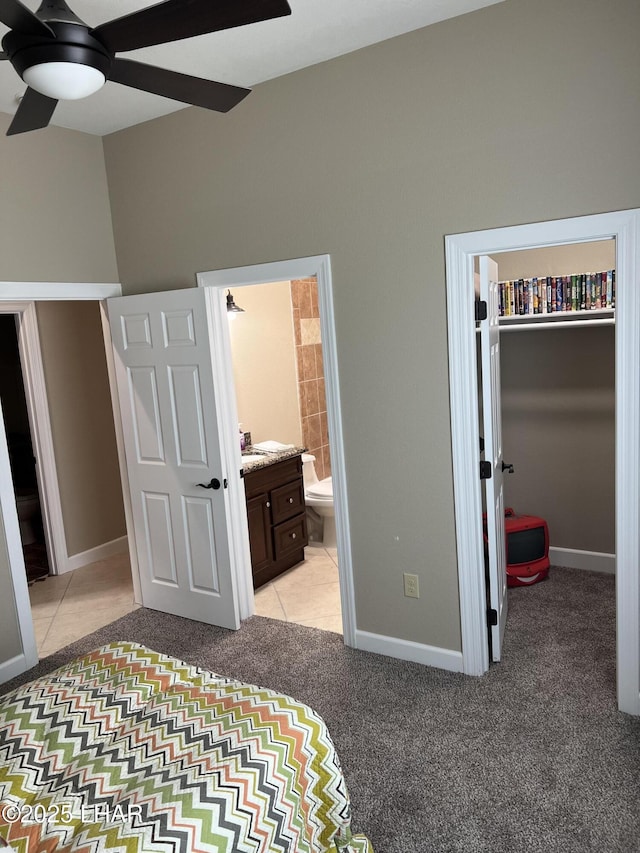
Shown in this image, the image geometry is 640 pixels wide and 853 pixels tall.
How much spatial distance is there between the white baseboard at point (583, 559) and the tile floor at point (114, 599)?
1.49m

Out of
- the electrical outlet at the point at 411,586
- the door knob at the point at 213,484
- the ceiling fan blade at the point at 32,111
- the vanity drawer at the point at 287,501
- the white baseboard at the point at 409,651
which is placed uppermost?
the ceiling fan blade at the point at 32,111

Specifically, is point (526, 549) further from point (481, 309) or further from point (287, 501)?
point (481, 309)

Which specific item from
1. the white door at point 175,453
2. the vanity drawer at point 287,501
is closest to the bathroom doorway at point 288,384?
the vanity drawer at point 287,501

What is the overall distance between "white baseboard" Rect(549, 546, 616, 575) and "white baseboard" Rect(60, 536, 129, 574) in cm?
346

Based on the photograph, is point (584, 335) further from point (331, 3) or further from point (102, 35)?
point (102, 35)

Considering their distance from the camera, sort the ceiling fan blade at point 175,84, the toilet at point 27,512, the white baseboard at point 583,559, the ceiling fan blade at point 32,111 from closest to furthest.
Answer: the ceiling fan blade at point 175,84 < the ceiling fan blade at point 32,111 < the white baseboard at point 583,559 < the toilet at point 27,512

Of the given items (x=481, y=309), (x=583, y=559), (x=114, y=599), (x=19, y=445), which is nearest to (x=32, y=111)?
(x=481, y=309)

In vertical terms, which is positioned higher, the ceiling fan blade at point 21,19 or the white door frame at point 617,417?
the ceiling fan blade at point 21,19

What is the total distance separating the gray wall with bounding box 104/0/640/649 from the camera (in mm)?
2494

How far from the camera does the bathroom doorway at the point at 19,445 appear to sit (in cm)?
555

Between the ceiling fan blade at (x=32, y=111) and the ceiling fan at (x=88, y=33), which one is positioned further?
Result: the ceiling fan blade at (x=32, y=111)

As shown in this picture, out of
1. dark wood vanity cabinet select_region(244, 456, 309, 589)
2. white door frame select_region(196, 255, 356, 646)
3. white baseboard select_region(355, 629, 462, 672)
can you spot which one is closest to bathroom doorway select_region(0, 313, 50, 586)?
dark wood vanity cabinet select_region(244, 456, 309, 589)

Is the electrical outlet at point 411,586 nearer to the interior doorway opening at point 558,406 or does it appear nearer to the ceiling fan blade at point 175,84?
the interior doorway opening at point 558,406

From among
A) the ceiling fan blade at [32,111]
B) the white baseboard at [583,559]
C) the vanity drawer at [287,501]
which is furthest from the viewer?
the vanity drawer at [287,501]
